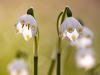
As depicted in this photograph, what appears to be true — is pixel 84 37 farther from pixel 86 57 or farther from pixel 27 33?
pixel 27 33

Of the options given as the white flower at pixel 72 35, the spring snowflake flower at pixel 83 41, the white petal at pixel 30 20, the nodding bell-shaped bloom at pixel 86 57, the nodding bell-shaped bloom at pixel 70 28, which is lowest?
the nodding bell-shaped bloom at pixel 86 57

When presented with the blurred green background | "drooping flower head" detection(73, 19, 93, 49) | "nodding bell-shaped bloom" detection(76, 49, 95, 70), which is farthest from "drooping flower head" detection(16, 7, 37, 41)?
the blurred green background

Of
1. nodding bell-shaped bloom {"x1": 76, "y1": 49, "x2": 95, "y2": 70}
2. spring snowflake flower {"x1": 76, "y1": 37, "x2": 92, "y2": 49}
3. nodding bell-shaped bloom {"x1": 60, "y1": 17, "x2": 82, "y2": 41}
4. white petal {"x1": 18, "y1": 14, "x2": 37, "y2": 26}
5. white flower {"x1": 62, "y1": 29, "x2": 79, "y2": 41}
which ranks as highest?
white petal {"x1": 18, "y1": 14, "x2": 37, "y2": 26}

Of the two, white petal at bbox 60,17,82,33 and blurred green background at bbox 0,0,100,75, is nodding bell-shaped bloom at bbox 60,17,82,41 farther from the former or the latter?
blurred green background at bbox 0,0,100,75

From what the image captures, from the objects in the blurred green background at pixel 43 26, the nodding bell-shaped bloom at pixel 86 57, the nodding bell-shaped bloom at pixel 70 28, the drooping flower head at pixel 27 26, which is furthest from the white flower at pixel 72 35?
the blurred green background at pixel 43 26

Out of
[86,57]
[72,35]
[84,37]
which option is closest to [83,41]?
[84,37]

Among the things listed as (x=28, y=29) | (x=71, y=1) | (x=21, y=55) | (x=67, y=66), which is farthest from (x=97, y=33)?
(x=28, y=29)

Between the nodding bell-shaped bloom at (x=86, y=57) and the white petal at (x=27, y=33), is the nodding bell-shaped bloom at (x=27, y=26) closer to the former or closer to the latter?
the white petal at (x=27, y=33)

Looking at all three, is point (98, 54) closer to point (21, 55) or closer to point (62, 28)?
point (21, 55)
